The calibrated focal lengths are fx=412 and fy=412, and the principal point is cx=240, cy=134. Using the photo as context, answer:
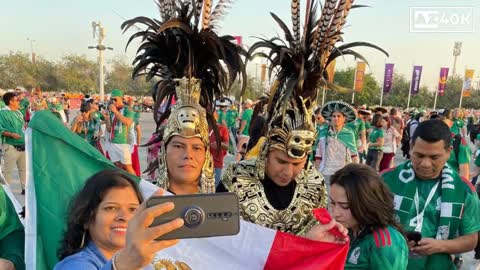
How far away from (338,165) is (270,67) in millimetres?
4220

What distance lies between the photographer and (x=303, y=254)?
178 centimetres

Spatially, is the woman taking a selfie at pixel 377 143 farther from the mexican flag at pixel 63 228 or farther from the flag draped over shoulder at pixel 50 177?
the flag draped over shoulder at pixel 50 177

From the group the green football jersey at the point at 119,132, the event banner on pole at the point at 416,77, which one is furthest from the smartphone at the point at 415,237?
the event banner on pole at the point at 416,77

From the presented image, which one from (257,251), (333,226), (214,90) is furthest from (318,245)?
(214,90)

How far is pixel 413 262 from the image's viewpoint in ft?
7.43

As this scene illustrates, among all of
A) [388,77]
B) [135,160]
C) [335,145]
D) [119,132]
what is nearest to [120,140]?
[119,132]

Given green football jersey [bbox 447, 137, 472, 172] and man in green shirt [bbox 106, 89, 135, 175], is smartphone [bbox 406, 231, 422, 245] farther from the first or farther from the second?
man in green shirt [bbox 106, 89, 135, 175]

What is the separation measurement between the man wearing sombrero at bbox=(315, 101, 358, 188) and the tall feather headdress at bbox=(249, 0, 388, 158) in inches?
160

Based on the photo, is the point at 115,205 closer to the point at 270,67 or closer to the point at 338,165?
the point at 270,67

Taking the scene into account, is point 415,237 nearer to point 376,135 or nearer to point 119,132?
point 119,132

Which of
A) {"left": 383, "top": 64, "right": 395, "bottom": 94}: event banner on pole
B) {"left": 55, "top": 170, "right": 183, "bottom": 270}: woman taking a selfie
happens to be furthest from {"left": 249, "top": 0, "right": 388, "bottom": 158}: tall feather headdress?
{"left": 383, "top": 64, "right": 395, "bottom": 94}: event banner on pole

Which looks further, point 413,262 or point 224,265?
point 413,262

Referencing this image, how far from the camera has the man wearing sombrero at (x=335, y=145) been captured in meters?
6.34

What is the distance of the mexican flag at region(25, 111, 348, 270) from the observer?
1.80 m
